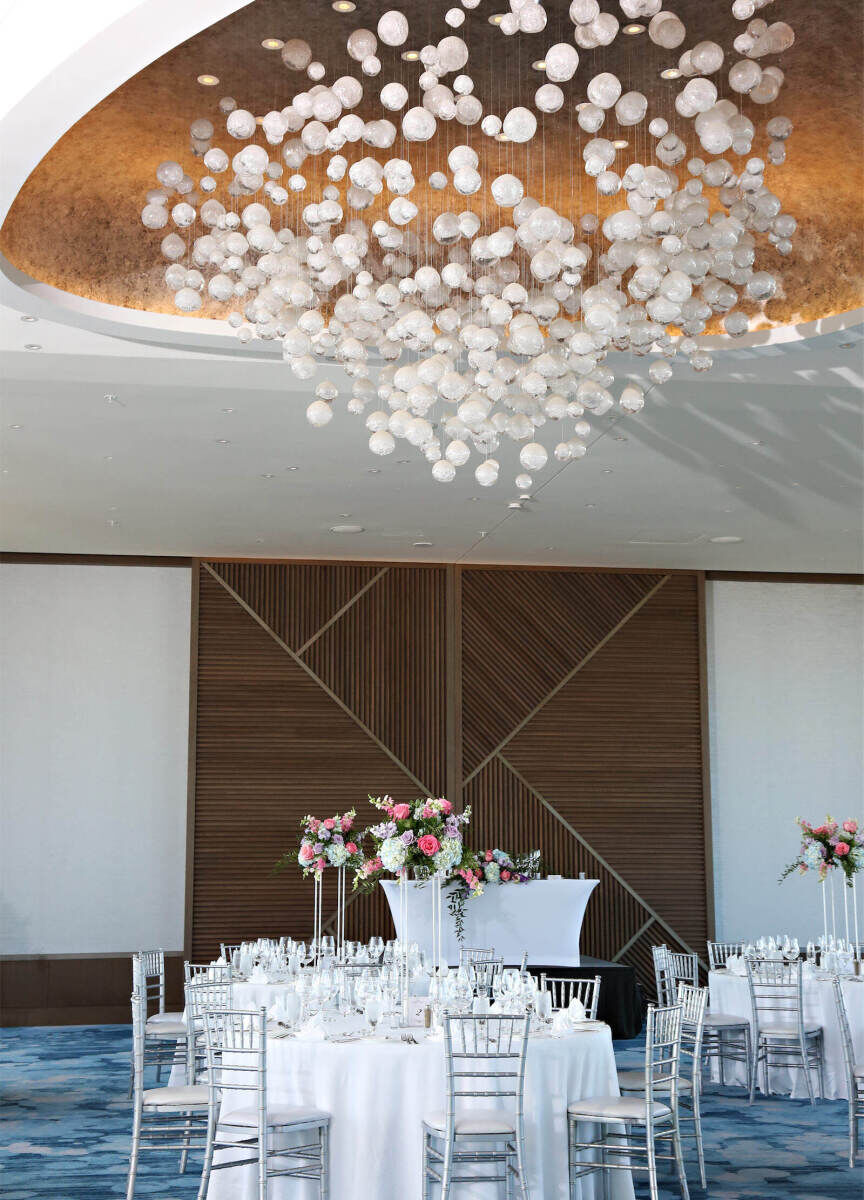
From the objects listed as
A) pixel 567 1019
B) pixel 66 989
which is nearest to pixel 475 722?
pixel 66 989

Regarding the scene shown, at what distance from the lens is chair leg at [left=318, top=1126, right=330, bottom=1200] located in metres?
5.43

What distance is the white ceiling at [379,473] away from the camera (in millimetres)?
7375

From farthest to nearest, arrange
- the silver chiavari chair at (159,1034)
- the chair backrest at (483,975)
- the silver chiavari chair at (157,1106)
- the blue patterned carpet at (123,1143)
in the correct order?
the silver chiavari chair at (159,1034) < the chair backrest at (483,975) < the blue patterned carpet at (123,1143) < the silver chiavari chair at (157,1106)

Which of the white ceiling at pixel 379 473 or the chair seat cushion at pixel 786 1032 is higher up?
the white ceiling at pixel 379 473

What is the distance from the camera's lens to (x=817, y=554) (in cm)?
1252

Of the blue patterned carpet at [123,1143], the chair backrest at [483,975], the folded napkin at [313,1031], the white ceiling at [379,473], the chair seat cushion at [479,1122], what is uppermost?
the white ceiling at [379,473]

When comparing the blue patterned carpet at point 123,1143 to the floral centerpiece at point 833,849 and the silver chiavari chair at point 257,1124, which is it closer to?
the silver chiavari chair at point 257,1124

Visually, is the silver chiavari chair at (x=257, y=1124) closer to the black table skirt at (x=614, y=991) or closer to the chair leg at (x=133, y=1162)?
the chair leg at (x=133, y=1162)

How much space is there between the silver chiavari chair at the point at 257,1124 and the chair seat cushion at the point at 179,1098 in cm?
27

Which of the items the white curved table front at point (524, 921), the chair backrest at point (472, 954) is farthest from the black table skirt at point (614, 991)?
the chair backrest at point (472, 954)

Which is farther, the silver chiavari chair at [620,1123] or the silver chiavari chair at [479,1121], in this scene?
the silver chiavari chair at [620,1123]

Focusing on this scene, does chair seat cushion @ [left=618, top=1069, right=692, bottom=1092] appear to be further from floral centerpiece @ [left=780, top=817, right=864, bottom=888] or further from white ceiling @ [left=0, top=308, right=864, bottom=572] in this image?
white ceiling @ [left=0, top=308, right=864, bottom=572]

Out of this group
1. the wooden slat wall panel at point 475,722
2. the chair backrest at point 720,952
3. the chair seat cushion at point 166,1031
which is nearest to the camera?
the chair seat cushion at point 166,1031

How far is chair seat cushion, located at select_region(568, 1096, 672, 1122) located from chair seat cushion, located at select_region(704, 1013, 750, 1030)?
3144mm
